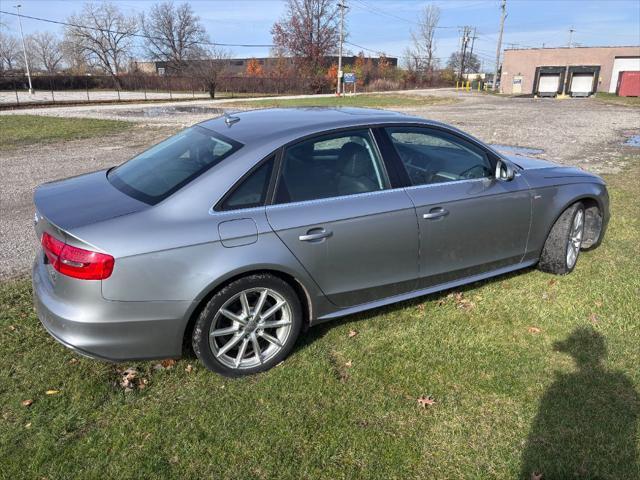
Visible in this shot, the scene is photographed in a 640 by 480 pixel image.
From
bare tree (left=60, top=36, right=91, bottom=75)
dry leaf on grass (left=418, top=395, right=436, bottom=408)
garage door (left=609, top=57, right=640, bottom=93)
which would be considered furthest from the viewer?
bare tree (left=60, top=36, right=91, bottom=75)

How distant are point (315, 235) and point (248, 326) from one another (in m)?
0.72

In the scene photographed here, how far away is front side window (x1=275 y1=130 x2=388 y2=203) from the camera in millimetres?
3332

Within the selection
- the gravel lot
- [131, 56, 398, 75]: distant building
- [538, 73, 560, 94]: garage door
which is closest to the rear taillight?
the gravel lot

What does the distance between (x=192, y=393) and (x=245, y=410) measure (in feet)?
1.26

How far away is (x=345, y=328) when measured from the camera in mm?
3984

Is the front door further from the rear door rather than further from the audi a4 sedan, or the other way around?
the rear door

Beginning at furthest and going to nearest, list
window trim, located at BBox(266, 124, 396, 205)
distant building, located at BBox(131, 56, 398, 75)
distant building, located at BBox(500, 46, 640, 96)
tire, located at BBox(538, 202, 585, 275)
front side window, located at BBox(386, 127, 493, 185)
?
distant building, located at BBox(131, 56, 398, 75) < distant building, located at BBox(500, 46, 640, 96) < tire, located at BBox(538, 202, 585, 275) < front side window, located at BBox(386, 127, 493, 185) < window trim, located at BBox(266, 124, 396, 205)

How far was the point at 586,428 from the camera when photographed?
2.85 m

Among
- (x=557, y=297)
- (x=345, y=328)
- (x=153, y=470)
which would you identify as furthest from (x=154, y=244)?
(x=557, y=297)

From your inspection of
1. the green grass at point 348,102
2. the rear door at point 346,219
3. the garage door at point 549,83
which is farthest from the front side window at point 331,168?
the garage door at point 549,83

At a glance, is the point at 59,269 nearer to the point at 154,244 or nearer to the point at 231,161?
the point at 154,244

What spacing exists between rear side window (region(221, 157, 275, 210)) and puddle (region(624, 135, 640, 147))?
14439 mm

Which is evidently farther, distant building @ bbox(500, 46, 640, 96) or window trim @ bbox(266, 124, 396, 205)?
distant building @ bbox(500, 46, 640, 96)

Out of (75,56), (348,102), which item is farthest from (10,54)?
(348,102)
